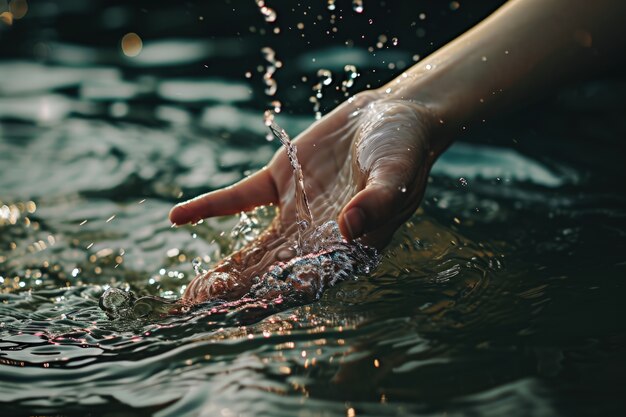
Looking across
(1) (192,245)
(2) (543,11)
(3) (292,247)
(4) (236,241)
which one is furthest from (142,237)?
(2) (543,11)

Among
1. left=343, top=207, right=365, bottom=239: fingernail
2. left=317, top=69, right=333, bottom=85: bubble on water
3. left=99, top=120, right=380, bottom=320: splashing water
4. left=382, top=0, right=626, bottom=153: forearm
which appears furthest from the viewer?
left=317, top=69, right=333, bottom=85: bubble on water

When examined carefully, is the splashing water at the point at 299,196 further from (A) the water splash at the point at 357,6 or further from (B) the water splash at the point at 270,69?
(A) the water splash at the point at 357,6

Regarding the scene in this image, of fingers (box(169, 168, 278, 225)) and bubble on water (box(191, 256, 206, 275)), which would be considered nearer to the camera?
fingers (box(169, 168, 278, 225))

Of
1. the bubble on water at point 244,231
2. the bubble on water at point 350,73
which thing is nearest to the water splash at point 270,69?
the bubble on water at point 350,73

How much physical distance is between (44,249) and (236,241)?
2.19 ft

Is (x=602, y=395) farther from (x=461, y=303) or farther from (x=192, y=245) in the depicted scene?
(x=192, y=245)

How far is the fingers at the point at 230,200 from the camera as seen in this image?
6.61 ft

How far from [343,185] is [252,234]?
48 centimetres

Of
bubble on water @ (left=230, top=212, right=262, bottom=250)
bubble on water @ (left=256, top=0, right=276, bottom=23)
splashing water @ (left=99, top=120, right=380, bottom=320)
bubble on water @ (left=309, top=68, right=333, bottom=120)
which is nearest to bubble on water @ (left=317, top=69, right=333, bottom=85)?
bubble on water @ (left=309, top=68, right=333, bottom=120)

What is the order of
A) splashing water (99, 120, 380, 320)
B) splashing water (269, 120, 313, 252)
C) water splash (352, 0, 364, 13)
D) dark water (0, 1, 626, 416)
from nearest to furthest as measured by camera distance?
dark water (0, 1, 626, 416) → splashing water (99, 120, 380, 320) → splashing water (269, 120, 313, 252) → water splash (352, 0, 364, 13)

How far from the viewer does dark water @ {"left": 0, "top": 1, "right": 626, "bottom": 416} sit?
1295 mm

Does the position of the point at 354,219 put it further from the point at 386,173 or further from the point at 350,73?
the point at 350,73

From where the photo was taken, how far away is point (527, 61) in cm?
208

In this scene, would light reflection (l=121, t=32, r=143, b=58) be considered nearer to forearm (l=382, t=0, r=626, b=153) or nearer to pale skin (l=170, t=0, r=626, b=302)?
pale skin (l=170, t=0, r=626, b=302)
